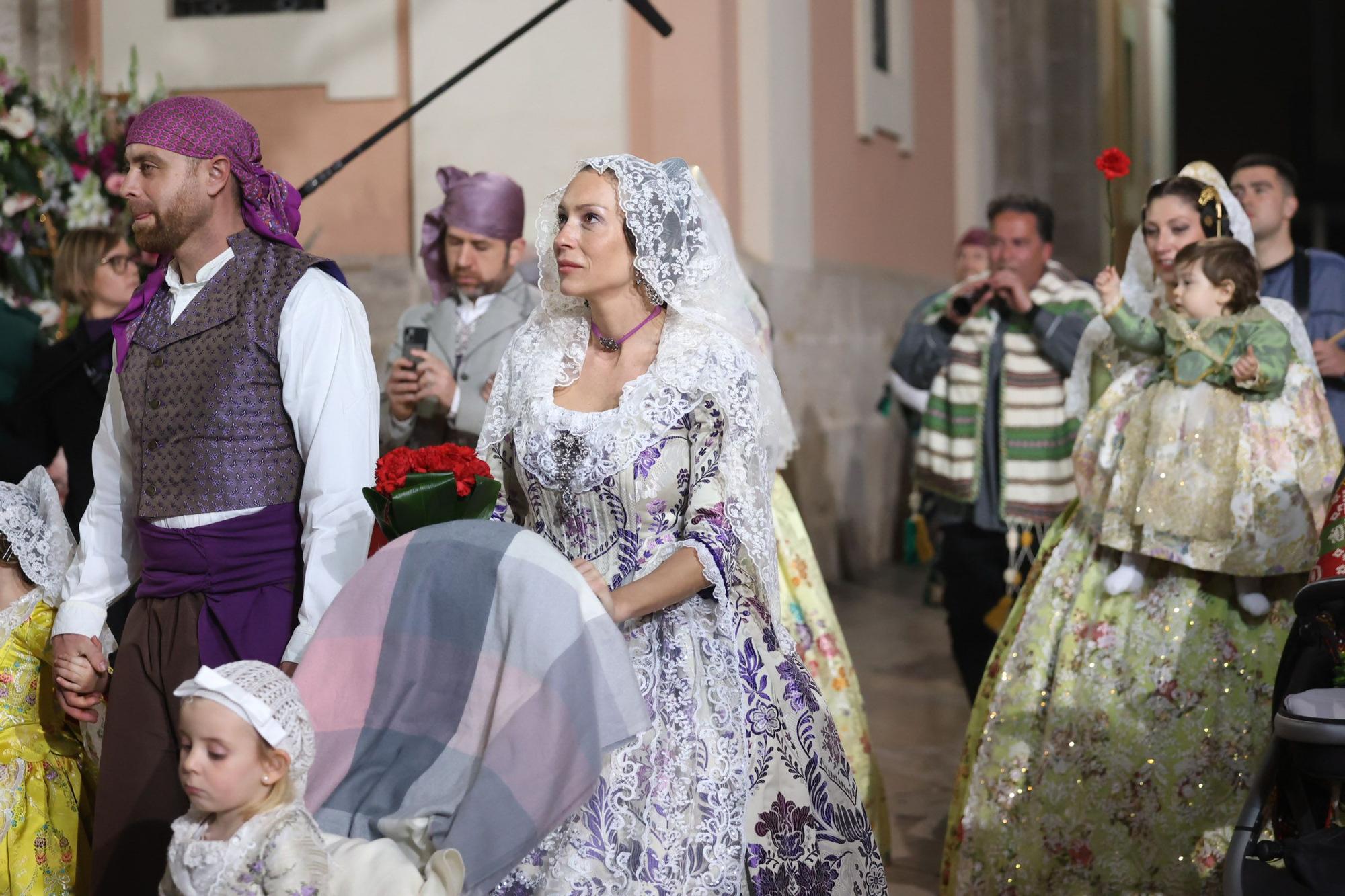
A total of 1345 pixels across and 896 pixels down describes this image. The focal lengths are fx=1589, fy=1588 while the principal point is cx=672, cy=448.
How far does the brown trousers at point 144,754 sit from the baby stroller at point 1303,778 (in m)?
2.07

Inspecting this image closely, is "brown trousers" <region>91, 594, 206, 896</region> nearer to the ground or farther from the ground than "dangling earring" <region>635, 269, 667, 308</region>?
nearer to the ground

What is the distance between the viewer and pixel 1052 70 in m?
14.7

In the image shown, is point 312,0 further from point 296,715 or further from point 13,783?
point 296,715

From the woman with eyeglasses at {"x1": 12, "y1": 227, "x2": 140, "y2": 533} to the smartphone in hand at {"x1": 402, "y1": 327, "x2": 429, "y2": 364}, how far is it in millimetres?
863

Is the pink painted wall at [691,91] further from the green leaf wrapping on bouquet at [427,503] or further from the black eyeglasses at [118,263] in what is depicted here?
the green leaf wrapping on bouquet at [427,503]

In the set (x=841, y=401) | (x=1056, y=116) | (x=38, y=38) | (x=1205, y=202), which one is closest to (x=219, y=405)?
(x=1205, y=202)

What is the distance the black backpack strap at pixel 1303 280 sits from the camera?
5.16 meters

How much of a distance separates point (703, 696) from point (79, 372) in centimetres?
276

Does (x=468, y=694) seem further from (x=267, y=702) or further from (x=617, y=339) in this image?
(x=617, y=339)

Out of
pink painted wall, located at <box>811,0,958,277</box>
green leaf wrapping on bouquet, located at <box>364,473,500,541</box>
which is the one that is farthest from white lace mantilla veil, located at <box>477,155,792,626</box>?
pink painted wall, located at <box>811,0,958,277</box>

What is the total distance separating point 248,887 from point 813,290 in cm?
820

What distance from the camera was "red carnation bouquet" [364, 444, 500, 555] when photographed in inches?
110

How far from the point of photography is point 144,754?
3.08 metres

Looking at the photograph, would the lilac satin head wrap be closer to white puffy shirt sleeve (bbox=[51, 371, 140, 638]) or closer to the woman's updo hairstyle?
white puffy shirt sleeve (bbox=[51, 371, 140, 638])
